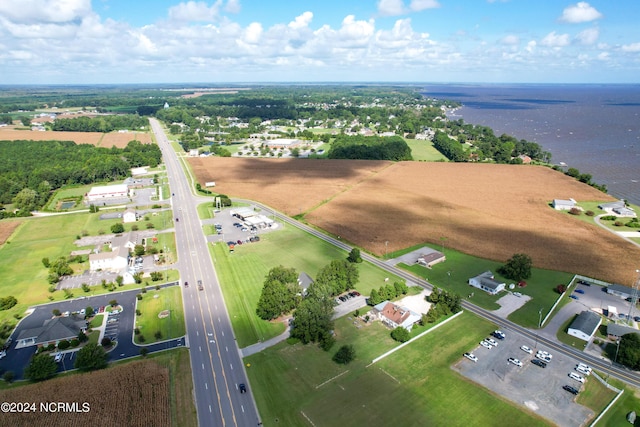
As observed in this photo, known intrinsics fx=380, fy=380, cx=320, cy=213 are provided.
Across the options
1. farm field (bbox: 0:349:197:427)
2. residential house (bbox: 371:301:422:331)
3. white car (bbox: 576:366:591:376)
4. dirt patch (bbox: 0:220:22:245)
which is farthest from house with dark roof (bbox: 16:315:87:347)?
white car (bbox: 576:366:591:376)

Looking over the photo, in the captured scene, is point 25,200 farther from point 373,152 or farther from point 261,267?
point 373,152

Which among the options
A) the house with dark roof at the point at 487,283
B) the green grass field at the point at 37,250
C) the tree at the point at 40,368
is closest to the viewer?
the tree at the point at 40,368

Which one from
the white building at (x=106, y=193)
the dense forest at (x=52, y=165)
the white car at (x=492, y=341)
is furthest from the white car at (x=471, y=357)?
the dense forest at (x=52, y=165)

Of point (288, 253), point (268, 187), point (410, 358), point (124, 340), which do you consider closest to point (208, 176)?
point (268, 187)

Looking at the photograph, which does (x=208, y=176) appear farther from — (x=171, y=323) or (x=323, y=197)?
(x=171, y=323)

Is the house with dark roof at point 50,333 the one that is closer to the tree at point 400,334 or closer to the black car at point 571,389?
the tree at point 400,334

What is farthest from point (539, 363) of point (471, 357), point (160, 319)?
point (160, 319)

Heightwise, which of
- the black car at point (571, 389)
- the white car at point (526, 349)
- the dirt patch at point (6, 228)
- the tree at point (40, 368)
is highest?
the tree at point (40, 368)
